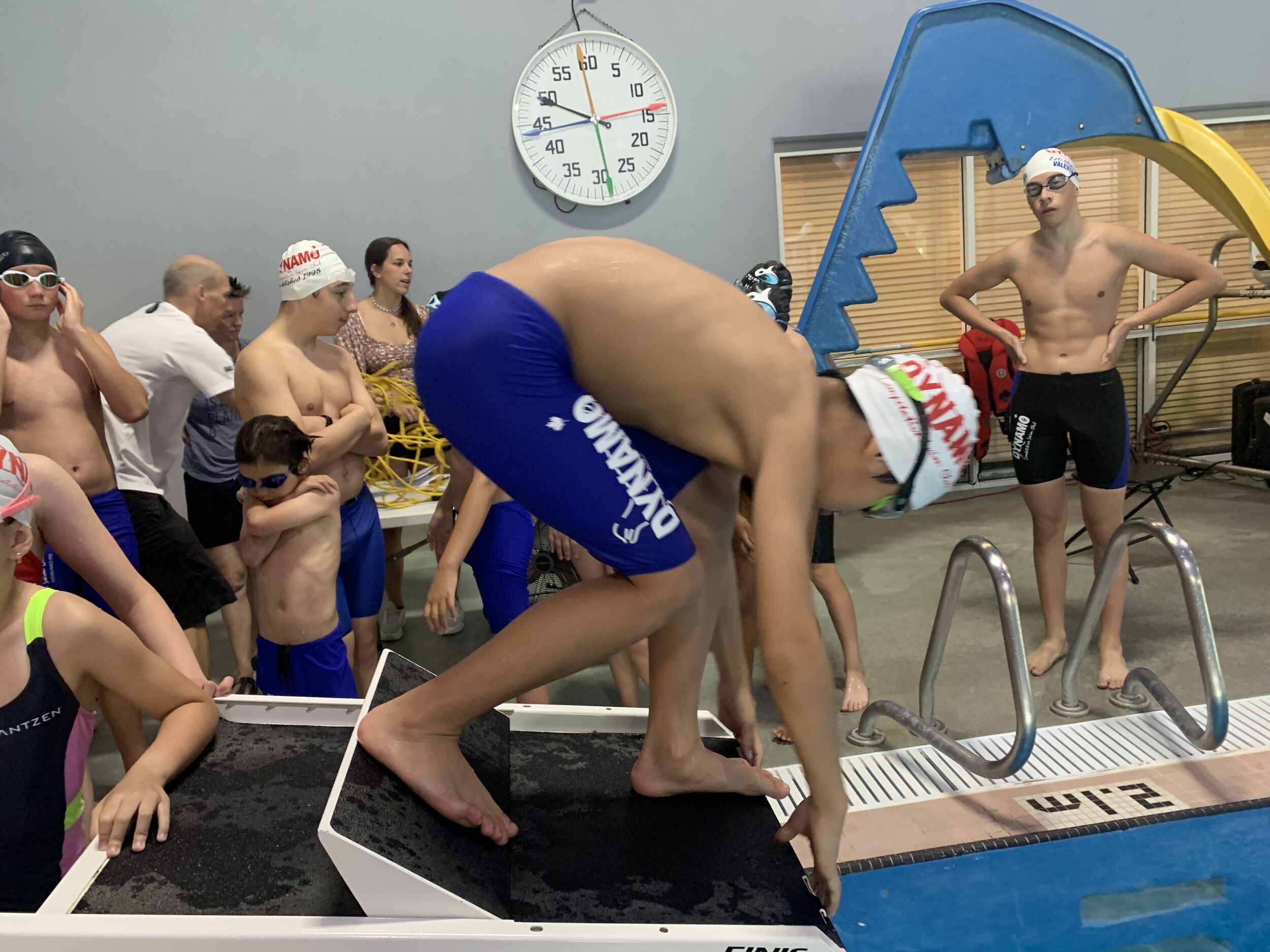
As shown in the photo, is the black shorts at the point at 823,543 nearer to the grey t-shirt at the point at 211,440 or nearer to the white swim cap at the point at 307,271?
the white swim cap at the point at 307,271

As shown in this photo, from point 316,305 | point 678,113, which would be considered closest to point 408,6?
point 678,113

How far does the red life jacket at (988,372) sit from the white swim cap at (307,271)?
16.0ft

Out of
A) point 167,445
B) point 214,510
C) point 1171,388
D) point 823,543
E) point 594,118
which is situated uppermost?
point 594,118

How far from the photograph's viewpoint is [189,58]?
6.23 meters

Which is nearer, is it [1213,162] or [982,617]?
[1213,162]

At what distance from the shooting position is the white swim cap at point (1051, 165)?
13.4ft

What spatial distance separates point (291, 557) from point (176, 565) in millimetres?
784

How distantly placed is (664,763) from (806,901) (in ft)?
1.39

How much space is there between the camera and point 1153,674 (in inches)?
128

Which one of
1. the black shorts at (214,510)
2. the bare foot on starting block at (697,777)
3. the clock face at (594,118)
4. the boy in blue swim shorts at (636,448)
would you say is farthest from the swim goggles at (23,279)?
the clock face at (594,118)

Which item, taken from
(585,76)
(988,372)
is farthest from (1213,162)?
(585,76)

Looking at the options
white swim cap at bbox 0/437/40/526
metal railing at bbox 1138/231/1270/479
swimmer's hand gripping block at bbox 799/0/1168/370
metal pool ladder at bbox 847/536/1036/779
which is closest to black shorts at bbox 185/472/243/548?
white swim cap at bbox 0/437/40/526

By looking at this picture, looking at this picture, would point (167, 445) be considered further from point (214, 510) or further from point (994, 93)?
point (994, 93)

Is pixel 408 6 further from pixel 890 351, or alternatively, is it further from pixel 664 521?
pixel 664 521
